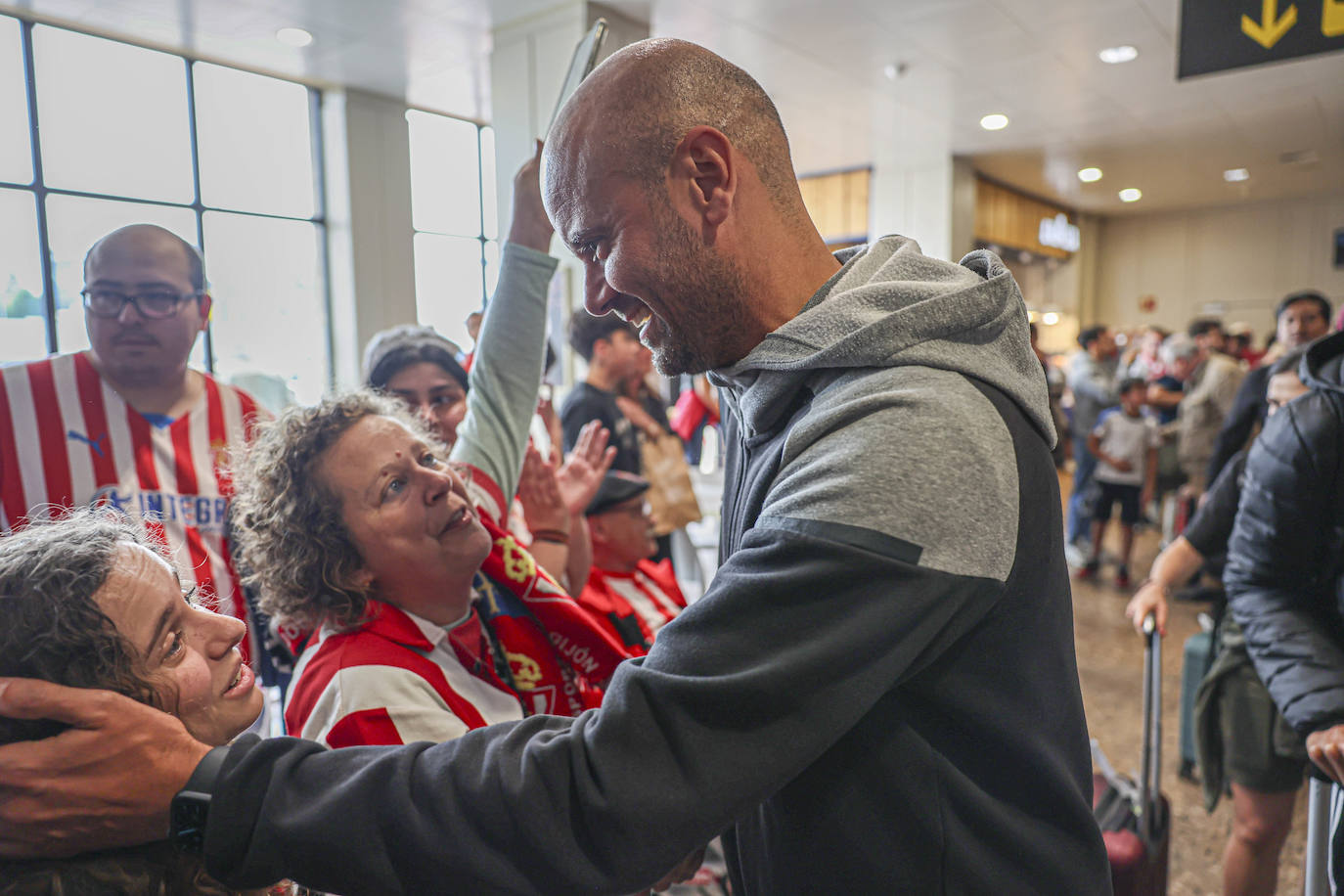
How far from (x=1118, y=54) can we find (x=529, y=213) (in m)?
5.96

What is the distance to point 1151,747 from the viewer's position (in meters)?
2.04

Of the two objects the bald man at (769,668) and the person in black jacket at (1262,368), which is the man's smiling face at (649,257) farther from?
the person in black jacket at (1262,368)

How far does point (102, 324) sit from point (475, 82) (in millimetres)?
5151

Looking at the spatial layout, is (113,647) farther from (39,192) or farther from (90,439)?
(39,192)

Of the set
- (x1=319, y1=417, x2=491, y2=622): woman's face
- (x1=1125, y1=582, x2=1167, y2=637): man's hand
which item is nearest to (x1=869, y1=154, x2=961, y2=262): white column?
(x1=1125, y1=582, x2=1167, y2=637): man's hand

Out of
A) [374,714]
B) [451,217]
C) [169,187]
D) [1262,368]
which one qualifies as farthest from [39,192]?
[1262,368]

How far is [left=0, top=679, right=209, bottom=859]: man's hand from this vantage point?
0.68 metres

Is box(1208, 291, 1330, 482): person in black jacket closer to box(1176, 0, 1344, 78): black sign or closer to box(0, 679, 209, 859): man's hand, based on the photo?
box(1176, 0, 1344, 78): black sign

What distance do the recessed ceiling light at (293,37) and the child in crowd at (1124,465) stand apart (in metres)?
6.06

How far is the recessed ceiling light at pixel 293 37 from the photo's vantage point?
533 cm

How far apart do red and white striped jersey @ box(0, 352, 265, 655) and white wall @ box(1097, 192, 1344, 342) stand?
48.1ft

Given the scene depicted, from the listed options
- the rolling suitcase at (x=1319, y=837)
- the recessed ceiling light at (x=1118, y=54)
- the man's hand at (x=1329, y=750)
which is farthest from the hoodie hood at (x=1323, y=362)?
the recessed ceiling light at (x=1118, y=54)

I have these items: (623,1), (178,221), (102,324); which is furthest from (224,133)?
(102,324)

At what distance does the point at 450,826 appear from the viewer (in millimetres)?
653
